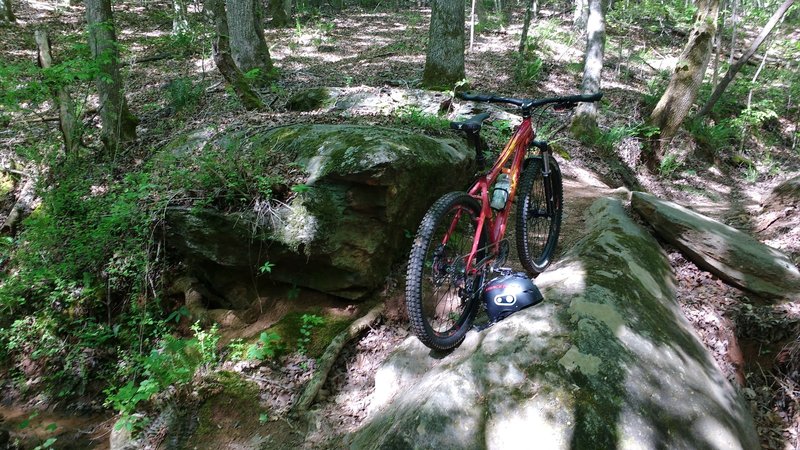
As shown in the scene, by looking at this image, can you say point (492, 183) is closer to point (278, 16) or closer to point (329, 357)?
point (329, 357)

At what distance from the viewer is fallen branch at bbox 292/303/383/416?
139 inches

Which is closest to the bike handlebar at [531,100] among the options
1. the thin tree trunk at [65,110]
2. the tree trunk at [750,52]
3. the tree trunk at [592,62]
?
the thin tree trunk at [65,110]

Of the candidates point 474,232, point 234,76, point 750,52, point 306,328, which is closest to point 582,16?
point 750,52

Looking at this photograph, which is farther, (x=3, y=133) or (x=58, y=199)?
(x=3, y=133)

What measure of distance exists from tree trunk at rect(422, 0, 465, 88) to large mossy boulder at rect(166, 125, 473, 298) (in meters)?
5.54

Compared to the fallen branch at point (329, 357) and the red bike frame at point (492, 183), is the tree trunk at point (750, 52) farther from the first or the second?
the fallen branch at point (329, 357)

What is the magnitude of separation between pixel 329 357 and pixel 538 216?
7.61ft

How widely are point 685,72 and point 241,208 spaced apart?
10.3 meters

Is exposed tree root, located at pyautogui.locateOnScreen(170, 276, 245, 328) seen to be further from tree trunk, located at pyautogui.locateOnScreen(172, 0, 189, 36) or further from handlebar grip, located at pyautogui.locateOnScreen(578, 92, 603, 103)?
tree trunk, located at pyautogui.locateOnScreen(172, 0, 189, 36)

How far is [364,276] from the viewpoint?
168 inches

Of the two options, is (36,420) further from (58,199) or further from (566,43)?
(566,43)

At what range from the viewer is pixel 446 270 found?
3.06 meters

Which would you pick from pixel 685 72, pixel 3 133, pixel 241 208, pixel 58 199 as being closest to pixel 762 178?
pixel 685 72

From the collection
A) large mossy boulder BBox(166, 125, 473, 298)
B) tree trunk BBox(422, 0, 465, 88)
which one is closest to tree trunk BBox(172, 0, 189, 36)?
tree trunk BBox(422, 0, 465, 88)
